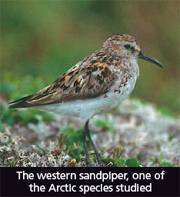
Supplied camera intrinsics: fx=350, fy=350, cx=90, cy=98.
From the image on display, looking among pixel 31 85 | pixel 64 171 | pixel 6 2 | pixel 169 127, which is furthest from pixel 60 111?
pixel 6 2

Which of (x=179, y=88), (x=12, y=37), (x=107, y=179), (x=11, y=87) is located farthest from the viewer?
(x=179, y=88)

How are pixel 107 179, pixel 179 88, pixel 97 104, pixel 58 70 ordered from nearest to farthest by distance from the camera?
pixel 107 179 → pixel 97 104 → pixel 58 70 → pixel 179 88

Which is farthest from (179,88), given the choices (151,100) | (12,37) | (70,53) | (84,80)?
(84,80)

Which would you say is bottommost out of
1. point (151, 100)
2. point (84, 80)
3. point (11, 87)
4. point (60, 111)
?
point (60, 111)

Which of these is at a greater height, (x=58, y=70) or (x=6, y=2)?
(x=6, y=2)

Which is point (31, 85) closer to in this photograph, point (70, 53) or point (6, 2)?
point (70, 53)

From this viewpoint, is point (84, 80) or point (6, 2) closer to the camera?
point (84, 80)

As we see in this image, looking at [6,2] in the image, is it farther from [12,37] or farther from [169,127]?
[169,127]
